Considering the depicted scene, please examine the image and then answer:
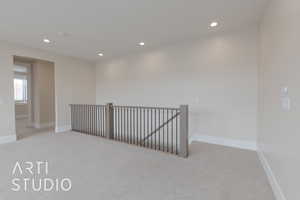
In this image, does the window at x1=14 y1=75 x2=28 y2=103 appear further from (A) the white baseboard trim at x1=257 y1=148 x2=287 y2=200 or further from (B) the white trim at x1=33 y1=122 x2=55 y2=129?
(A) the white baseboard trim at x1=257 y1=148 x2=287 y2=200

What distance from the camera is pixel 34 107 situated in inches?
235

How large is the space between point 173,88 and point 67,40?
3044 millimetres

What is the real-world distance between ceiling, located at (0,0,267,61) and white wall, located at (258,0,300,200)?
870mm

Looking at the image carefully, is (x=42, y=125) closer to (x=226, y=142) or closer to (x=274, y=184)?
(x=226, y=142)

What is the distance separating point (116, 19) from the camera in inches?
112

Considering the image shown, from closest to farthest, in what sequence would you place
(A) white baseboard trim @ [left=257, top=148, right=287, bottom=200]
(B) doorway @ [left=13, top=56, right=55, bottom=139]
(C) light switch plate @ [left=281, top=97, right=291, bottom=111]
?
(C) light switch plate @ [left=281, top=97, right=291, bottom=111], (A) white baseboard trim @ [left=257, top=148, right=287, bottom=200], (B) doorway @ [left=13, top=56, right=55, bottom=139]

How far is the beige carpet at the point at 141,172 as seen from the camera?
1811 mm

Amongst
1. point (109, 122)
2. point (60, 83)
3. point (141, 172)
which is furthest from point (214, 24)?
point (60, 83)

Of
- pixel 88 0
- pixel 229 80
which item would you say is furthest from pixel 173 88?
pixel 88 0

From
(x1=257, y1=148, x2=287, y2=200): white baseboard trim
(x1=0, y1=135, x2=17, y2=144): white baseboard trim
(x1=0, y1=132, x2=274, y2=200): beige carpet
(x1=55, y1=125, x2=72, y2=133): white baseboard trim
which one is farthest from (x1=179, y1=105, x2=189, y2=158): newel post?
(x1=0, y1=135, x2=17, y2=144): white baseboard trim

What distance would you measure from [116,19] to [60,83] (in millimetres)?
3400

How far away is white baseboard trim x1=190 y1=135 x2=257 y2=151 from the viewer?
3.25 metres

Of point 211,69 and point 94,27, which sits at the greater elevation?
point 94,27

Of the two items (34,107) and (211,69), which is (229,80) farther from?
(34,107)
